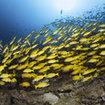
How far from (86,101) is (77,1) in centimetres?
17708

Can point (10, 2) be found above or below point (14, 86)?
above

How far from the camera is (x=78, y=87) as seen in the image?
16.1ft

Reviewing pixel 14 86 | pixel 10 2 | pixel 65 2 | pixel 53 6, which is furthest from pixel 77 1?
pixel 14 86

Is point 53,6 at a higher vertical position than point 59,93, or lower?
higher

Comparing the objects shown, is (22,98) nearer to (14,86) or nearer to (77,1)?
(14,86)

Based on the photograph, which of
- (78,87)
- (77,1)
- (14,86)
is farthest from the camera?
(77,1)

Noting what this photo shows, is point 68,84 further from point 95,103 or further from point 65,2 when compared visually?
point 65,2

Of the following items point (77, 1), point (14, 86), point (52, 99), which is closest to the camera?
point (52, 99)

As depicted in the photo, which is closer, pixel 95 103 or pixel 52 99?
pixel 95 103

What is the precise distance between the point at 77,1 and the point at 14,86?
577 ft

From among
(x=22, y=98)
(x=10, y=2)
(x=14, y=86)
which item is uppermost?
(x=10, y=2)

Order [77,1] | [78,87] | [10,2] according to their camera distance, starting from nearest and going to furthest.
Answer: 1. [78,87]
2. [10,2]
3. [77,1]

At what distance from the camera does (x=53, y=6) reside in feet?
548

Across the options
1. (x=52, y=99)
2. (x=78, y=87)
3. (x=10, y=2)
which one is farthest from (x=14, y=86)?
(x=10, y=2)
